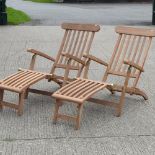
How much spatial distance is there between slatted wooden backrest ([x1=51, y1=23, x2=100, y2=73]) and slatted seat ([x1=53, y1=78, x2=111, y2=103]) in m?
0.93

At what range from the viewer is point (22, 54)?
9.46 m

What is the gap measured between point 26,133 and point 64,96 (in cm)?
61

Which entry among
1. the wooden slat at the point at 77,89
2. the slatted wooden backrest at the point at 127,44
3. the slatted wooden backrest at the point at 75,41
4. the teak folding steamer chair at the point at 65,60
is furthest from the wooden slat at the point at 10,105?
the slatted wooden backrest at the point at 127,44

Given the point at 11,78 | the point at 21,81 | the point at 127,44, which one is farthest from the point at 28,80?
the point at 127,44

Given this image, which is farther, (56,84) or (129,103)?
(56,84)

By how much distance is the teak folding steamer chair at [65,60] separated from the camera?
5996mm

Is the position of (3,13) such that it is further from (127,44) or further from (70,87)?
(70,87)

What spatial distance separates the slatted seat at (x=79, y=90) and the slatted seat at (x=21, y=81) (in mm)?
455

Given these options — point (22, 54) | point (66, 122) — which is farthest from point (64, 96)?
point (22, 54)

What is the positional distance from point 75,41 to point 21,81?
1.41m

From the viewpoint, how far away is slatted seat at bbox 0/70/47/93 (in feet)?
19.0

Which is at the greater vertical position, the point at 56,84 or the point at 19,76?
the point at 19,76

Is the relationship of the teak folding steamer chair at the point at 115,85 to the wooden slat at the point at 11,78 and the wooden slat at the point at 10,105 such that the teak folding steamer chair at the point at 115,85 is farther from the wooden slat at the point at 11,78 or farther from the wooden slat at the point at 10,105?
the wooden slat at the point at 11,78

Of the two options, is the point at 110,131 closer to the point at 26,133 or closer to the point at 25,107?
the point at 26,133
